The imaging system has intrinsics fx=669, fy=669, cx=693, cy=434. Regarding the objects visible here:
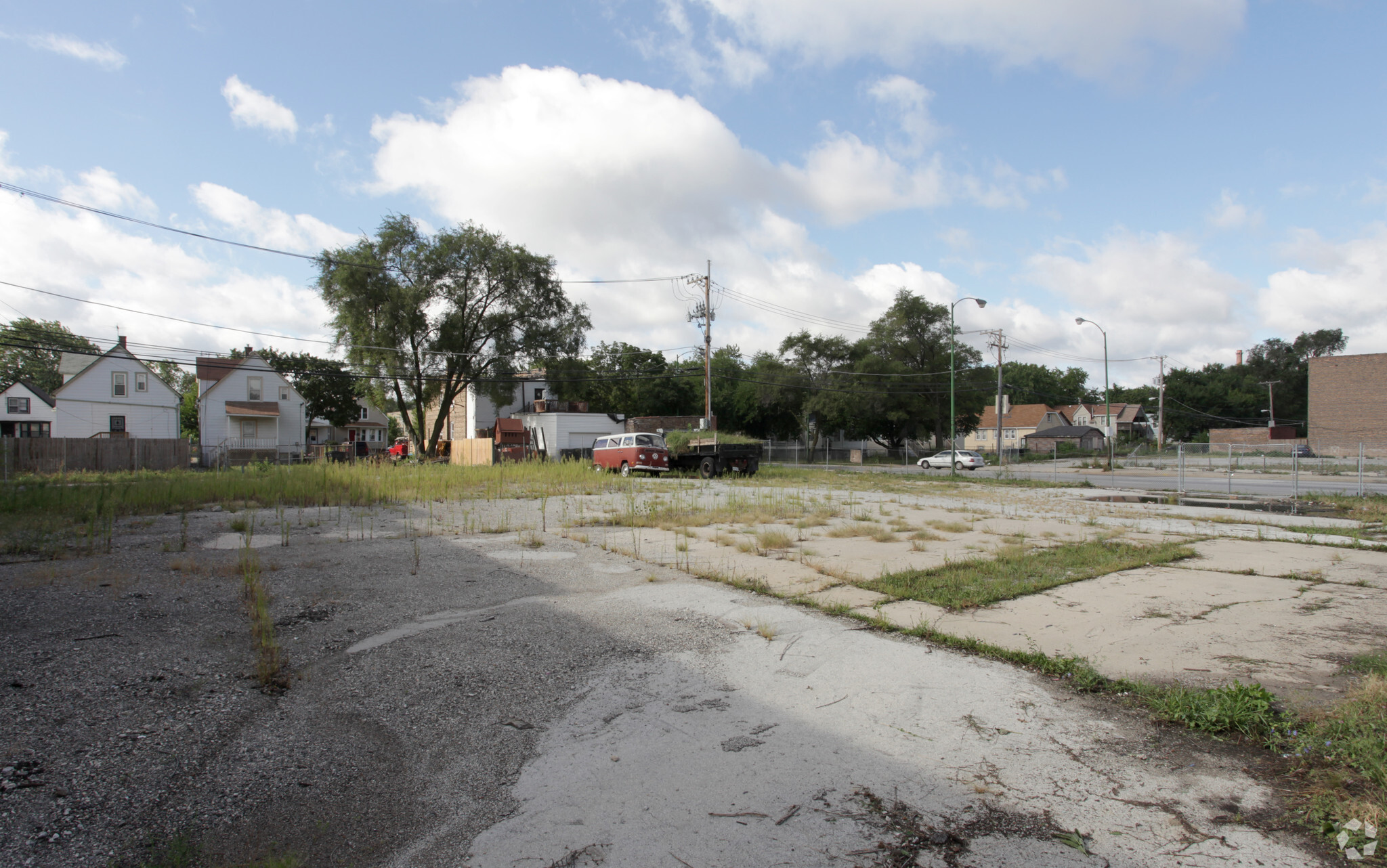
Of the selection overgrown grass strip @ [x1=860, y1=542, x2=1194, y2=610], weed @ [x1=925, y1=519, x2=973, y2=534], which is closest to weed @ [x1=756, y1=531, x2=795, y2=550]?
overgrown grass strip @ [x1=860, y1=542, x2=1194, y2=610]

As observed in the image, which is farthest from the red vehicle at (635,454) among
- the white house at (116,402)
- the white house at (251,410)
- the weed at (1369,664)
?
the white house at (116,402)

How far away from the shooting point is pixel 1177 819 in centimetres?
280

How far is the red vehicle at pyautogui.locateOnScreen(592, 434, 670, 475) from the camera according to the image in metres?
26.5

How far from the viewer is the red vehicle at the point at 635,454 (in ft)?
87.0

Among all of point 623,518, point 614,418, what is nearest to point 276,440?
point 614,418

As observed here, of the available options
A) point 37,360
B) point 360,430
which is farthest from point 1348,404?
point 37,360

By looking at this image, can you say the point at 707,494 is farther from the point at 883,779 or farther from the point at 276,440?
the point at 276,440

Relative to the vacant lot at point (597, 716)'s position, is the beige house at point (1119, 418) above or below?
above

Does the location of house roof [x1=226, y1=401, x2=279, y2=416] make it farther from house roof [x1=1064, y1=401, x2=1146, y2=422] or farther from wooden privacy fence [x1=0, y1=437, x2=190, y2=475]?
house roof [x1=1064, y1=401, x2=1146, y2=422]

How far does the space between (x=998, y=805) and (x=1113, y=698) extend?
5.62 ft

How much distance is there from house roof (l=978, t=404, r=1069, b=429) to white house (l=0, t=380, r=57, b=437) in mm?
100516

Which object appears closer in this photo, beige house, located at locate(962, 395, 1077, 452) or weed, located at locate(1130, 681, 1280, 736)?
weed, located at locate(1130, 681, 1280, 736)

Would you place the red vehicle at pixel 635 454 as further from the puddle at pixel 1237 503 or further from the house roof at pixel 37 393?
the house roof at pixel 37 393

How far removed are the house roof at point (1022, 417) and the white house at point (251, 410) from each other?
86659 millimetres
